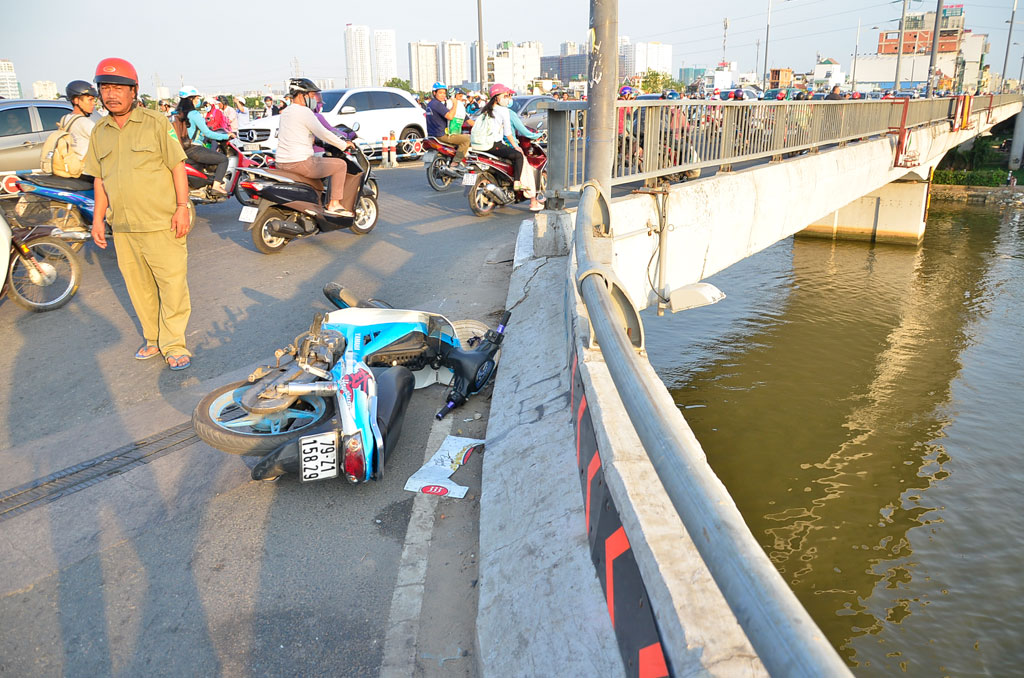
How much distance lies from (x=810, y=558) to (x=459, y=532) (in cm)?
505

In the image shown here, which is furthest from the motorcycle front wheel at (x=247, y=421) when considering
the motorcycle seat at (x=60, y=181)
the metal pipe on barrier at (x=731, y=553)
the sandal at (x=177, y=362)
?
the motorcycle seat at (x=60, y=181)

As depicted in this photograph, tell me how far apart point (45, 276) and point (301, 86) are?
3.17 m

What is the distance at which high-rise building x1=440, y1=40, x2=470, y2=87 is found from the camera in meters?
178

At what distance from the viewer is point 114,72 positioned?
4883mm

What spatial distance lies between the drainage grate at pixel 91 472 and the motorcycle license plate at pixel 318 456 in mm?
1149

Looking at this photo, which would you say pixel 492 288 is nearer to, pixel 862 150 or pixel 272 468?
pixel 272 468

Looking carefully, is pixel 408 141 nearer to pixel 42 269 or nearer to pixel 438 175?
pixel 438 175

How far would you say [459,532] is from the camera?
3379 millimetres

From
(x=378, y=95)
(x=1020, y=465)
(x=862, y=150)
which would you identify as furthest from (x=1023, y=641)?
(x=378, y=95)

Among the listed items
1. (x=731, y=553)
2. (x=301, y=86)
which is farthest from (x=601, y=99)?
(x=731, y=553)

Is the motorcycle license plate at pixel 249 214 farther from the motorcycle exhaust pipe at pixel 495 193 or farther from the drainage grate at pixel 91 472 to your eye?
the drainage grate at pixel 91 472

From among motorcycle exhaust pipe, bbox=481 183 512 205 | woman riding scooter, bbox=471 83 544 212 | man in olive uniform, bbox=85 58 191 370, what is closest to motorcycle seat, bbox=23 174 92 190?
man in olive uniform, bbox=85 58 191 370

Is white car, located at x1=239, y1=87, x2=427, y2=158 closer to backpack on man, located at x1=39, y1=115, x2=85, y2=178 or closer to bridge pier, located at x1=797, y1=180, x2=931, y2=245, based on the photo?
backpack on man, located at x1=39, y1=115, x2=85, y2=178

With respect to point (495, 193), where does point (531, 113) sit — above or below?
above
